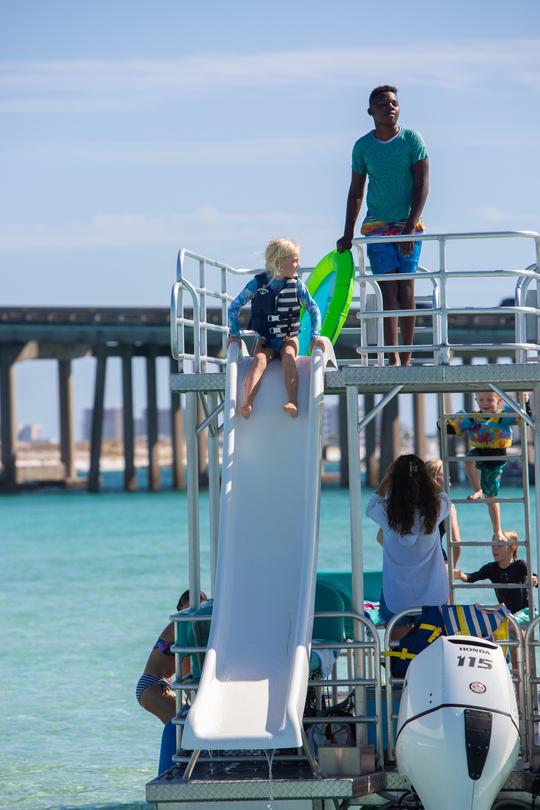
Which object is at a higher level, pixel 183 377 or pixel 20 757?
pixel 183 377

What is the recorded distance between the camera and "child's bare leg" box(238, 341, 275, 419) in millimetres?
9234

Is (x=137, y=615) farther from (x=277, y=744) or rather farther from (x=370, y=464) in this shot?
(x=370, y=464)

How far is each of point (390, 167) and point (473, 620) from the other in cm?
349

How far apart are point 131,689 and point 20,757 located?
5019mm

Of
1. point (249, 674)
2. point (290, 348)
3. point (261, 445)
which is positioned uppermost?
point (290, 348)

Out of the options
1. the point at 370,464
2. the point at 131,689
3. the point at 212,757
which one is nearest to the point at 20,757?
the point at 131,689

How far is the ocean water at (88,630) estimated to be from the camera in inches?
608

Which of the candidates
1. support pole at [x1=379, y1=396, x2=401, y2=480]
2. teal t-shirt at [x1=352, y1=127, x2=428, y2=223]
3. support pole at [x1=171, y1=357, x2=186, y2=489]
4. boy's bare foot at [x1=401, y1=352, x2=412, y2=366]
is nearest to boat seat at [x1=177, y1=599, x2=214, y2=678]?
boy's bare foot at [x1=401, y1=352, x2=412, y2=366]

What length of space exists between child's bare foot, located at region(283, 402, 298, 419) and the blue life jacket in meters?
0.53

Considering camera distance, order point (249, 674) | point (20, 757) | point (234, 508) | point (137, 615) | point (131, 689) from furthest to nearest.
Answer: point (137, 615), point (131, 689), point (20, 757), point (234, 508), point (249, 674)

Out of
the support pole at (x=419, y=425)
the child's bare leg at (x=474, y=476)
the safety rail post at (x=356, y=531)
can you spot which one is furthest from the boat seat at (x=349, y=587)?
the support pole at (x=419, y=425)

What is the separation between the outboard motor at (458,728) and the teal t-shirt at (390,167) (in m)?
3.68

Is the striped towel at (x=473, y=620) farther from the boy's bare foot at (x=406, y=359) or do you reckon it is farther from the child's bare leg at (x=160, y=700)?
the child's bare leg at (x=160, y=700)

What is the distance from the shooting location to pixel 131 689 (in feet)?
70.1
